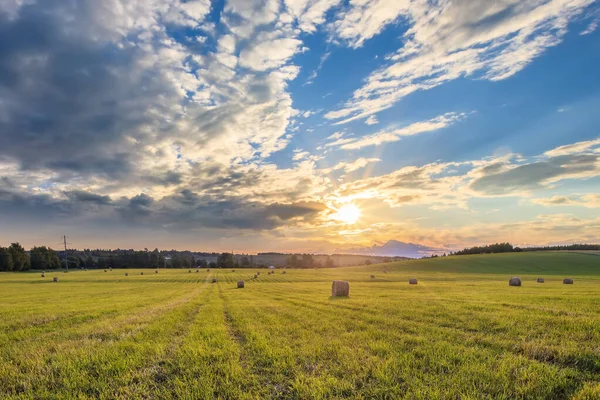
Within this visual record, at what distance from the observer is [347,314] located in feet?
46.4

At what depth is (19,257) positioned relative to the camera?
126 m

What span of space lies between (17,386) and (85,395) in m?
2.14

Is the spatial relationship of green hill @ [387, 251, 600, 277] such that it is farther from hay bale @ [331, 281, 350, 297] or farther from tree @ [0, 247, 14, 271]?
tree @ [0, 247, 14, 271]

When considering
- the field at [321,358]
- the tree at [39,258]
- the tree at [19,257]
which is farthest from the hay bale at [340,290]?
the tree at [39,258]

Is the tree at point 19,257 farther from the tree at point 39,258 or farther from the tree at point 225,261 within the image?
the tree at point 225,261

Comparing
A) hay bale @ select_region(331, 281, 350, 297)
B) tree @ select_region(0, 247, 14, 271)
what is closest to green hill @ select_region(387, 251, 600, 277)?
hay bale @ select_region(331, 281, 350, 297)

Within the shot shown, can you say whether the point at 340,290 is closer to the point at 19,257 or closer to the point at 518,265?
the point at 518,265

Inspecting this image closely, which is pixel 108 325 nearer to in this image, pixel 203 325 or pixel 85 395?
pixel 203 325

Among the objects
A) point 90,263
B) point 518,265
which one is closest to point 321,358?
point 518,265

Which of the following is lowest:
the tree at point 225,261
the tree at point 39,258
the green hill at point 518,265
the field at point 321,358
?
the tree at point 225,261

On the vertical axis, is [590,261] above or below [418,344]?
below

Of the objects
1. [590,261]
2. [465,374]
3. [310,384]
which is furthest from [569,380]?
[590,261]

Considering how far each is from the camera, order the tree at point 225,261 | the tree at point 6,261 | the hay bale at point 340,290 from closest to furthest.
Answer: the hay bale at point 340,290 < the tree at point 6,261 < the tree at point 225,261

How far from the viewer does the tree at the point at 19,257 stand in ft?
408
